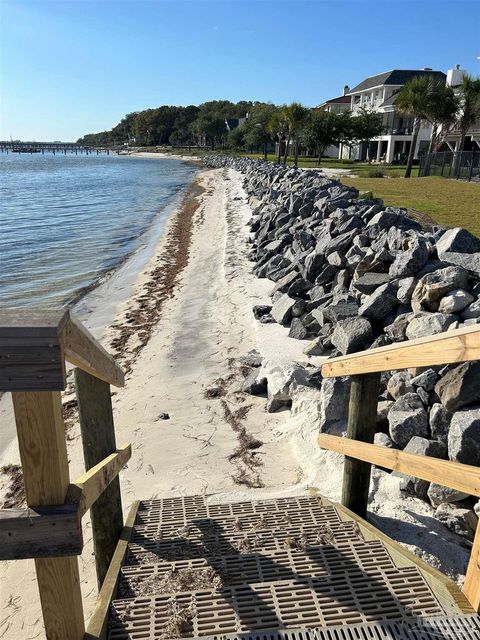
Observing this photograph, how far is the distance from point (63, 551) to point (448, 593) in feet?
5.79

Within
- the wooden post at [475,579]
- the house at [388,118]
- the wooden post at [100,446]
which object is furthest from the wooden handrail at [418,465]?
the house at [388,118]

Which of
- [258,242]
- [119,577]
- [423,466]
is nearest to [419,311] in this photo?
[423,466]

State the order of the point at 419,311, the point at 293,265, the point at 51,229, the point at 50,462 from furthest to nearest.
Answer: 1. the point at 51,229
2. the point at 293,265
3. the point at 419,311
4. the point at 50,462

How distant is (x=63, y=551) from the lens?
65.9 inches

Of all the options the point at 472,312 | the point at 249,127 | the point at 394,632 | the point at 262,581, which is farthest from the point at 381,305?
the point at 249,127

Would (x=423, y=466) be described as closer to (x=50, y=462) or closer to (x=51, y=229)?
(x=50, y=462)

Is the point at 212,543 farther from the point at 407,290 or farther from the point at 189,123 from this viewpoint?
the point at 189,123

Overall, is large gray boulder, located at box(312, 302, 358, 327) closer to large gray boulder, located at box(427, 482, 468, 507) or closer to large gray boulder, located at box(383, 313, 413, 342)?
large gray boulder, located at box(383, 313, 413, 342)

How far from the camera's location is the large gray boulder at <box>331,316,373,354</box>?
5926mm

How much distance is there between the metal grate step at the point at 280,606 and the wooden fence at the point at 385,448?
0.32 meters

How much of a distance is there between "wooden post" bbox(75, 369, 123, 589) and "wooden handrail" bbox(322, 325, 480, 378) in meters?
1.44

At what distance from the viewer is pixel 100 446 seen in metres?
2.72

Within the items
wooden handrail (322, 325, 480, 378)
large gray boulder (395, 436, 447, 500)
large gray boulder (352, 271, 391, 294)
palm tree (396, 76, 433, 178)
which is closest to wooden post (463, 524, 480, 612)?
wooden handrail (322, 325, 480, 378)

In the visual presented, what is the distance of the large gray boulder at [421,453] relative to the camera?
386 centimetres
